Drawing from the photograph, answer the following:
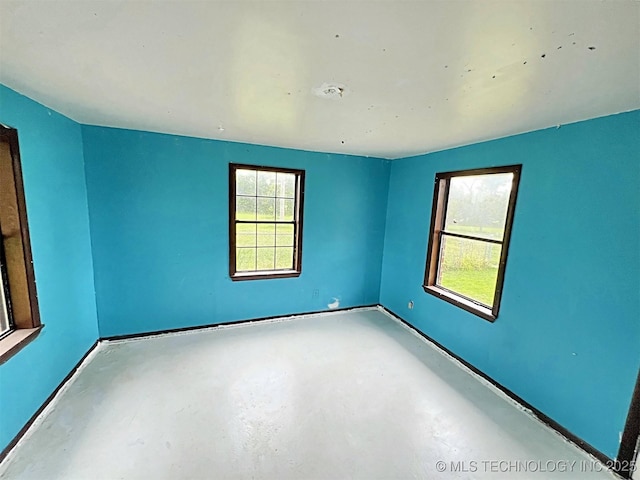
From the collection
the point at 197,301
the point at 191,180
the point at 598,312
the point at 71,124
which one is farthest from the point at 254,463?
the point at 71,124

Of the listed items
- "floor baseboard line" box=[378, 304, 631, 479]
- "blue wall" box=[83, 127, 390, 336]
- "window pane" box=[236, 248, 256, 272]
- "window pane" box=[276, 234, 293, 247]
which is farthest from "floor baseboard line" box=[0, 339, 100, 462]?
"floor baseboard line" box=[378, 304, 631, 479]

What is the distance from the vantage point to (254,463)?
171cm

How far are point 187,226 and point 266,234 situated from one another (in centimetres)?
94

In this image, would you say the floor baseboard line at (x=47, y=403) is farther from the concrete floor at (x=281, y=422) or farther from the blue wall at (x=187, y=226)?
the blue wall at (x=187, y=226)

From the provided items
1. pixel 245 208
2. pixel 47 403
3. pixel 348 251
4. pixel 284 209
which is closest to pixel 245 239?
pixel 245 208

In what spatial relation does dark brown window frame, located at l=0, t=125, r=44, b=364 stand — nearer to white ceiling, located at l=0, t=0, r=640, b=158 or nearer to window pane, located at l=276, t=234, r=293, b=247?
white ceiling, located at l=0, t=0, r=640, b=158

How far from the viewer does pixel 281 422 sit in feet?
6.72

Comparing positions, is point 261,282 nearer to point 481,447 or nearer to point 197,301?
point 197,301

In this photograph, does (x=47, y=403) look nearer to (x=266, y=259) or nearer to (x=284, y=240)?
(x=266, y=259)

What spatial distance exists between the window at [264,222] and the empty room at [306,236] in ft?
0.11

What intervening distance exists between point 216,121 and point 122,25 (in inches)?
52.5

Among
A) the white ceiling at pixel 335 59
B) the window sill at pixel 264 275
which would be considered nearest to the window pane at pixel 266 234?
the window sill at pixel 264 275

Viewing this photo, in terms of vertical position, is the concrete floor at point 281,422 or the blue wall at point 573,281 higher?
the blue wall at point 573,281

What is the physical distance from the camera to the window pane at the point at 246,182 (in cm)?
337
